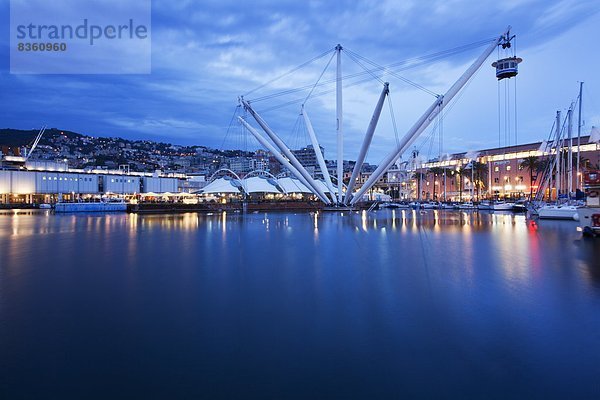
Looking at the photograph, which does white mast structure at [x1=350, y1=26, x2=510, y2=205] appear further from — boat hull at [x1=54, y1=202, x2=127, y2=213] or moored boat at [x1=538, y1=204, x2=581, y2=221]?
boat hull at [x1=54, y1=202, x2=127, y2=213]

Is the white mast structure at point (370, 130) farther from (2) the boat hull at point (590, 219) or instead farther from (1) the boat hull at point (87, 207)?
(1) the boat hull at point (87, 207)

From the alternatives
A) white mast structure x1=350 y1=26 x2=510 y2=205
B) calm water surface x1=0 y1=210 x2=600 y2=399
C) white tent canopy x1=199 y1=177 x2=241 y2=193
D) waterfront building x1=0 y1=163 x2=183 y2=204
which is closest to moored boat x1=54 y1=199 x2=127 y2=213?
white tent canopy x1=199 y1=177 x2=241 y2=193

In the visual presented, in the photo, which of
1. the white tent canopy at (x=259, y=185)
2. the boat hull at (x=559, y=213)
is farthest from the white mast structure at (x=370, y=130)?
the white tent canopy at (x=259, y=185)

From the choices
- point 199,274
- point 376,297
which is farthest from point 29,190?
point 376,297

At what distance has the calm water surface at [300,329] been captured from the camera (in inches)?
194

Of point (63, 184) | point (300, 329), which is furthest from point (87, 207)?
point (300, 329)

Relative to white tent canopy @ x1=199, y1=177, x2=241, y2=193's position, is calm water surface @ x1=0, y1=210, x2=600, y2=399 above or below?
below

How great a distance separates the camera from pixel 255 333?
6.69m

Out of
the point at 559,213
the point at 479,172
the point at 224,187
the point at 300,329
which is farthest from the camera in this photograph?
the point at 479,172

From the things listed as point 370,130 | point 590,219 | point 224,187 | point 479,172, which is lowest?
point 590,219

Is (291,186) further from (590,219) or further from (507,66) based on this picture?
(590,219)

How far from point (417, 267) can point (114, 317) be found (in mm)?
8581

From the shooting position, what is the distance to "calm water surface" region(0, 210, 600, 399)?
4.93 meters

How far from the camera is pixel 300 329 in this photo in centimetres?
686
